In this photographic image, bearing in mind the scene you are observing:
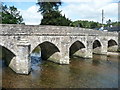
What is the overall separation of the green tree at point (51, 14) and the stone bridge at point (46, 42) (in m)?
13.6

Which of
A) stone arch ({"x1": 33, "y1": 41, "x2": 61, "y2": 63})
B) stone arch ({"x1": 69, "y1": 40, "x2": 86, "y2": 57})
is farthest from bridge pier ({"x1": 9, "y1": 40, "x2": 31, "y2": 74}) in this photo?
stone arch ({"x1": 69, "y1": 40, "x2": 86, "y2": 57})

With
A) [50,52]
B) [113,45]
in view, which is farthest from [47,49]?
[113,45]

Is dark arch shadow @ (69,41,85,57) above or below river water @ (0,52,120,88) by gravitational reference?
above

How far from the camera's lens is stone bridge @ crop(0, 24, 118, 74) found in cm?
1694

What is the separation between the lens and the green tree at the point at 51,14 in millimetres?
43531

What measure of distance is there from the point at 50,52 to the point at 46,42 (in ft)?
8.72

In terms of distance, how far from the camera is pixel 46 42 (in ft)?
72.8

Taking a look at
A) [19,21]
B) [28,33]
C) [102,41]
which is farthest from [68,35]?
[19,21]

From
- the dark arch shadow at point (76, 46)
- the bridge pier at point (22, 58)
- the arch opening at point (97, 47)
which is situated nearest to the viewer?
the bridge pier at point (22, 58)

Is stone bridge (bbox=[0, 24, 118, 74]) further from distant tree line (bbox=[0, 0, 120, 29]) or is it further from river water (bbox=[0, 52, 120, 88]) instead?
distant tree line (bbox=[0, 0, 120, 29])

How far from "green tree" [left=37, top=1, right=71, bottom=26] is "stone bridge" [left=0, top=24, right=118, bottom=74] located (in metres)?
13.6

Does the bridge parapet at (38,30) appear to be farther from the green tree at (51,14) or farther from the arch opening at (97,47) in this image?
the green tree at (51,14)

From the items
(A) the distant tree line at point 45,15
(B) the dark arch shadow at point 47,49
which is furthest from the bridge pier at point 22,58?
(A) the distant tree line at point 45,15

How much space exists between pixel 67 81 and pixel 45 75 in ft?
9.38
